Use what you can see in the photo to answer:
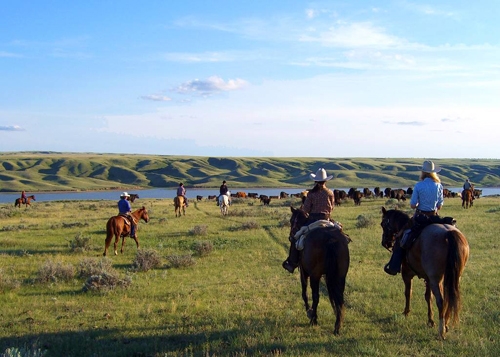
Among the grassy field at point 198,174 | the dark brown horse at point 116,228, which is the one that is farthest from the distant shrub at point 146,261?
the grassy field at point 198,174

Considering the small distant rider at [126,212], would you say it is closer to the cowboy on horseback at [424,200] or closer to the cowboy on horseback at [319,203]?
the cowboy on horseback at [319,203]

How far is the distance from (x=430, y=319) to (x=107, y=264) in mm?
7575

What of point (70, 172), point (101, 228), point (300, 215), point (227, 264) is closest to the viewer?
point (300, 215)

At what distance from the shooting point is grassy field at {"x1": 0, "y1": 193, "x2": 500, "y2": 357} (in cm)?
638

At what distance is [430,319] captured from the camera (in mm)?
7223

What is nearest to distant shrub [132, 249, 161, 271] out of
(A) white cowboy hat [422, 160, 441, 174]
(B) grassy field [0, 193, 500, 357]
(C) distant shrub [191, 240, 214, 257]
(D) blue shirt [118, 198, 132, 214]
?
(B) grassy field [0, 193, 500, 357]

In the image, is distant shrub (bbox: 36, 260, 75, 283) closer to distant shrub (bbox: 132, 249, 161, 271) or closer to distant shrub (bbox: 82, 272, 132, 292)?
distant shrub (bbox: 82, 272, 132, 292)

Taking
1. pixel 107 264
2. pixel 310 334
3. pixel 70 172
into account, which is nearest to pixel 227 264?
pixel 107 264

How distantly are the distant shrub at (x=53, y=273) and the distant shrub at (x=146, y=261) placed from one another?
175cm

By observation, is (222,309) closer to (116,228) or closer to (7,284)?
(7,284)

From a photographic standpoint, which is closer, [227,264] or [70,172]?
[227,264]

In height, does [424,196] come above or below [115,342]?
above

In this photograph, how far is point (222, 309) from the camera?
27.3 feet

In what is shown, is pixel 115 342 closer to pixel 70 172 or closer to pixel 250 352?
pixel 250 352
